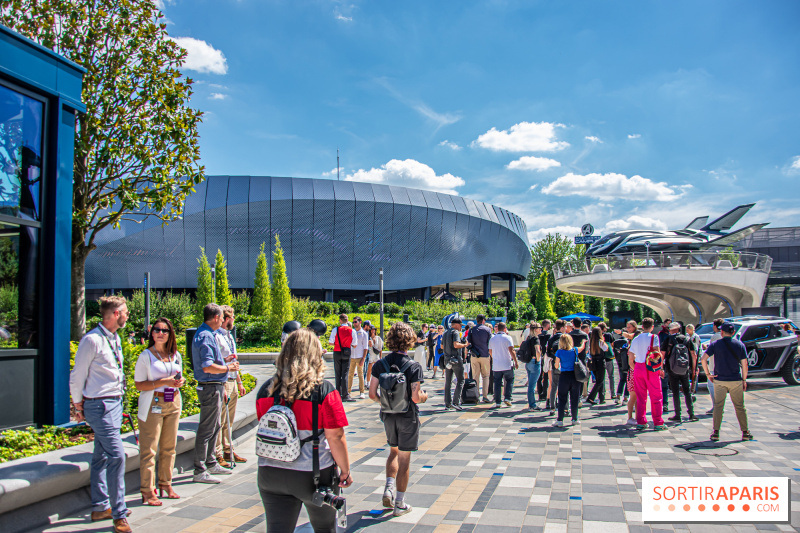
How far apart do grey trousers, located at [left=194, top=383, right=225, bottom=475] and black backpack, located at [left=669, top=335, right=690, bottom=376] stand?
6939mm

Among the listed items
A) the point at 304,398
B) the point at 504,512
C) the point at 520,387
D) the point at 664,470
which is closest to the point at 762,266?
the point at 520,387

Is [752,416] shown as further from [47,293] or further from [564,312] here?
[564,312]

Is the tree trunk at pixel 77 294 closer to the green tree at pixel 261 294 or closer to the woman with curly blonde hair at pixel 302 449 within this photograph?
the woman with curly blonde hair at pixel 302 449

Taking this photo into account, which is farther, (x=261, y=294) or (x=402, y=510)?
(x=261, y=294)

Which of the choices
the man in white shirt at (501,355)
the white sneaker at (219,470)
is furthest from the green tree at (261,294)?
the white sneaker at (219,470)

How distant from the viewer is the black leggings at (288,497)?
2.55 metres

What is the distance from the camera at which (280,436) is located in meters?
2.50

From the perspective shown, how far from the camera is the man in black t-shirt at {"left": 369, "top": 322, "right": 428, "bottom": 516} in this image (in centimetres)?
430

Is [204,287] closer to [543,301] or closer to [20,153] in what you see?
[20,153]

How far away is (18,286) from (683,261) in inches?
1022

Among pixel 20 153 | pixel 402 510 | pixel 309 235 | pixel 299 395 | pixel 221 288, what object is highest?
pixel 309 235

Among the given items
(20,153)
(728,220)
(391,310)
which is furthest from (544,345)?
(728,220)

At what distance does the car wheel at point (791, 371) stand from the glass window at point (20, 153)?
16015 mm

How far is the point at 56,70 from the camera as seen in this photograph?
5840mm
